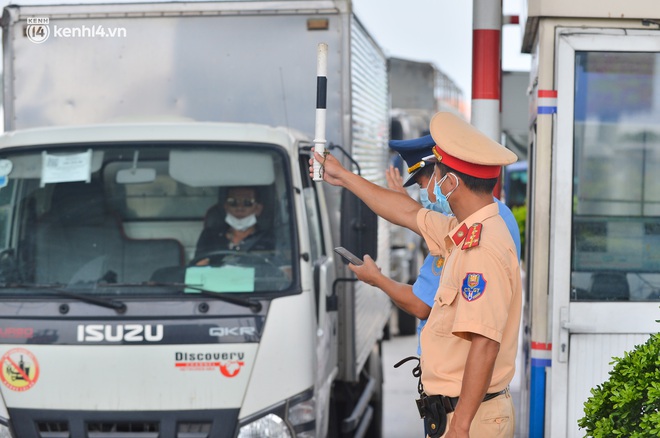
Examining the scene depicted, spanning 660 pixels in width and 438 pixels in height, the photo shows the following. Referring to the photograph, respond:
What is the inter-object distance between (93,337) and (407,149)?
159 cm

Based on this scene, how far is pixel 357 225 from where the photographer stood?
5168mm

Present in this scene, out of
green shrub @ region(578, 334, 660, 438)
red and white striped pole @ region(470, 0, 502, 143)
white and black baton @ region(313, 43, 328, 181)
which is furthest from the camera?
red and white striped pole @ region(470, 0, 502, 143)

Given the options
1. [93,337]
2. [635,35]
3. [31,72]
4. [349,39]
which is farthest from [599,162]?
[31,72]

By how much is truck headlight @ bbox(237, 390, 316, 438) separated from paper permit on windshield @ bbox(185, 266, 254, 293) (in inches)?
21.5

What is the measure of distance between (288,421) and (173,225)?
124cm

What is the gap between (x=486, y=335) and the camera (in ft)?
10.8

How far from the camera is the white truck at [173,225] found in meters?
4.59

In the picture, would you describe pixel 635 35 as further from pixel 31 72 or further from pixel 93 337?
pixel 31 72

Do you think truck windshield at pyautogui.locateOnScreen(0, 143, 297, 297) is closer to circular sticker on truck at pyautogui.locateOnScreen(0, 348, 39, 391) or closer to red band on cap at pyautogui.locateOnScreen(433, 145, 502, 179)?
circular sticker on truck at pyautogui.locateOnScreen(0, 348, 39, 391)

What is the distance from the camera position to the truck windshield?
16.1 feet

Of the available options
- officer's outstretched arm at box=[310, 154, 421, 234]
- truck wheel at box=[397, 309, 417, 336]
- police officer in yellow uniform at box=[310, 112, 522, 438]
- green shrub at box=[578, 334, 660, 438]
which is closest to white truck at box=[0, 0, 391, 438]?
officer's outstretched arm at box=[310, 154, 421, 234]

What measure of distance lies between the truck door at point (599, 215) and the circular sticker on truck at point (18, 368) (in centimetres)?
243

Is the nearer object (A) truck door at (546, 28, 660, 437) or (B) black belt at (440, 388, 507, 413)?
(B) black belt at (440, 388, 507, 413)

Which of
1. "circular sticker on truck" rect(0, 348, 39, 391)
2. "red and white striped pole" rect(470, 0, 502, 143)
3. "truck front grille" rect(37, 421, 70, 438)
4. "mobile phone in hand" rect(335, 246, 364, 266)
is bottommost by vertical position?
"truck front grille" rect(37, 421, 70, 438)
